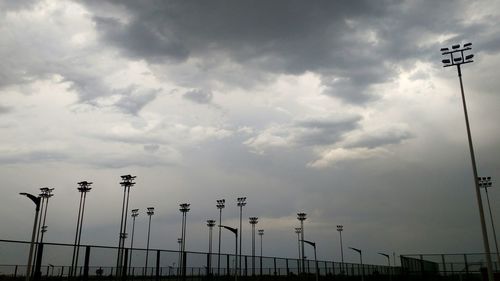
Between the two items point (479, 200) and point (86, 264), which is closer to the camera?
point (86, 264)

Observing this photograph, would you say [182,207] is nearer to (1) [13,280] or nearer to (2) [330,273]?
(2) [330,273]

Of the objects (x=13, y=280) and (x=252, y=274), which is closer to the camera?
(x=13, y=280)

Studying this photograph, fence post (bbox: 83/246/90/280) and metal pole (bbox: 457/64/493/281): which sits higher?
metal pole (bbox: 457/64/493/281)

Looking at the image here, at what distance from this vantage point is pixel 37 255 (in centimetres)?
2072

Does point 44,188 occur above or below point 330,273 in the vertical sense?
above

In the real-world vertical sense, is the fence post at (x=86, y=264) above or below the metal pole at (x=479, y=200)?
below

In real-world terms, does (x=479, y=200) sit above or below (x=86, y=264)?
above

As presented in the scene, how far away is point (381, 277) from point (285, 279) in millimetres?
28531

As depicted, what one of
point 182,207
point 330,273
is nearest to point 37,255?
point 330,273

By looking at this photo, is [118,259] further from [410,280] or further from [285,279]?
[410,280]

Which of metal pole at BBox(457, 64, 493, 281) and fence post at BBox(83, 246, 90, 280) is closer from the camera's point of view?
fence post at BBox(83, 246, 90, 280)

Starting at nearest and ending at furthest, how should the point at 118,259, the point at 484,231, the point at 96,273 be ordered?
the point at 118,259 → the point at 484,231 → the point at 96,273

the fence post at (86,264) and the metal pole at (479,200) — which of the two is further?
the metal pole at (479,200)

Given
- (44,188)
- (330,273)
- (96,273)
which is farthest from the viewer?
(44,188)
